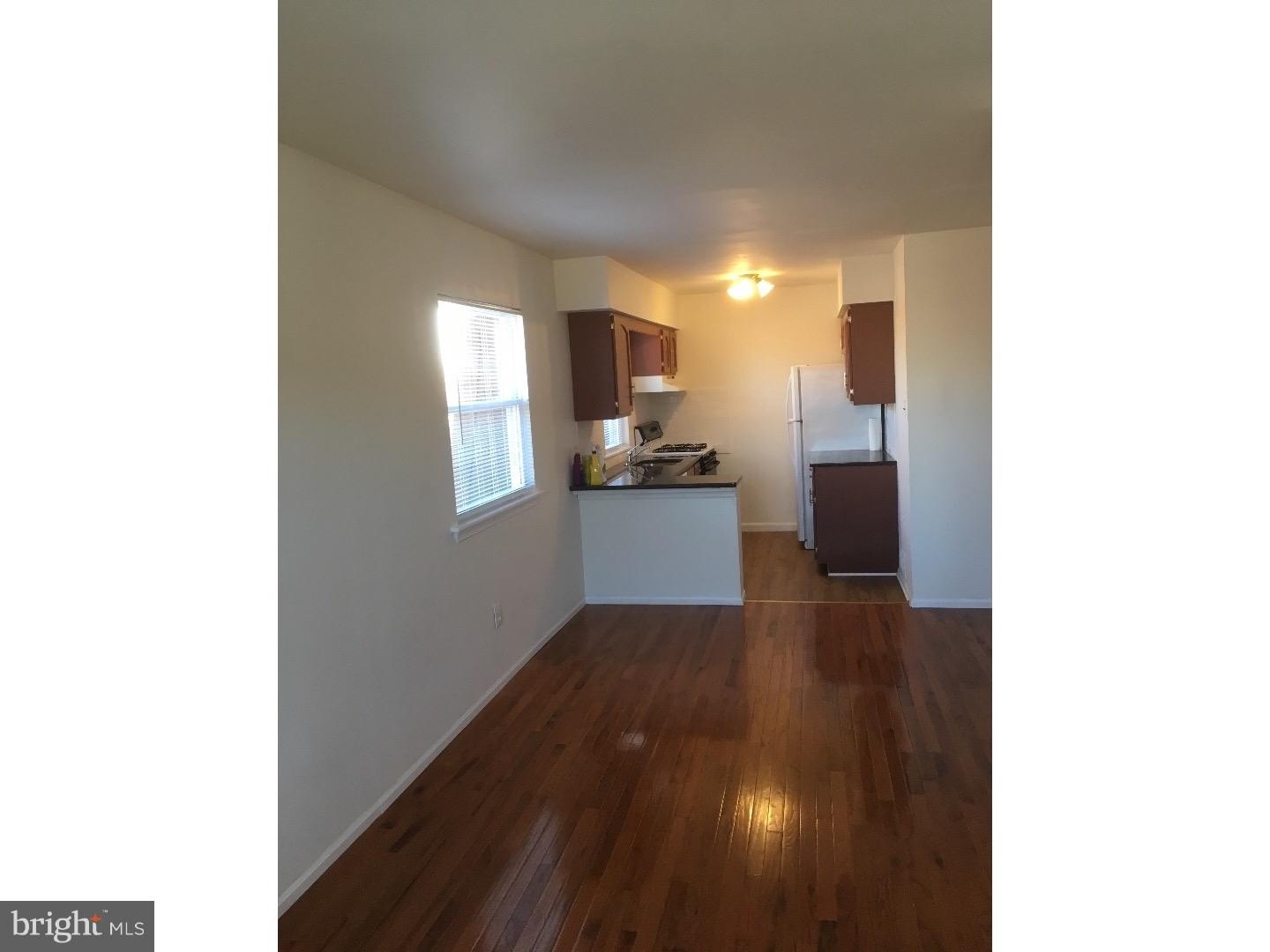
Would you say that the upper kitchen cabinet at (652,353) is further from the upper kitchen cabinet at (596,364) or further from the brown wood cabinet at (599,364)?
the upper kitchen cabinet at (596,364)

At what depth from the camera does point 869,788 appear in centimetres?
308

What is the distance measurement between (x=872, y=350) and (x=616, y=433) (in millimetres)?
2484

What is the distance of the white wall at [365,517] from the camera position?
2648mm

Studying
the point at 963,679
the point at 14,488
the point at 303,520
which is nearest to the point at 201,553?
the point at 14,488

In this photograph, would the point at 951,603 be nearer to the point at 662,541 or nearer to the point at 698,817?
the point at 662,541

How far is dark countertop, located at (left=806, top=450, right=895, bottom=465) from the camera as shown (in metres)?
6.05

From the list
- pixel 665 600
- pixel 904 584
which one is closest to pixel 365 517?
pixel 665 600

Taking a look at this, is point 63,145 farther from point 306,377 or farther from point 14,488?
point 306,377

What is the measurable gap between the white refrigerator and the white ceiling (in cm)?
287

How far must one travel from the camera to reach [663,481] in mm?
5715

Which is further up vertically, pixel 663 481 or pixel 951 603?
pixel 663 481

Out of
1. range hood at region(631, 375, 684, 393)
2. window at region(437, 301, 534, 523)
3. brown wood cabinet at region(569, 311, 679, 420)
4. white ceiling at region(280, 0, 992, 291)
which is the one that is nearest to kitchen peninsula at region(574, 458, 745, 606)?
brown wood cabinet at region(569, 311, 679, 420)

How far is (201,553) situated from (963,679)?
4046 mm

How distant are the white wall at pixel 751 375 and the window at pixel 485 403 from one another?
3650 millimetres
